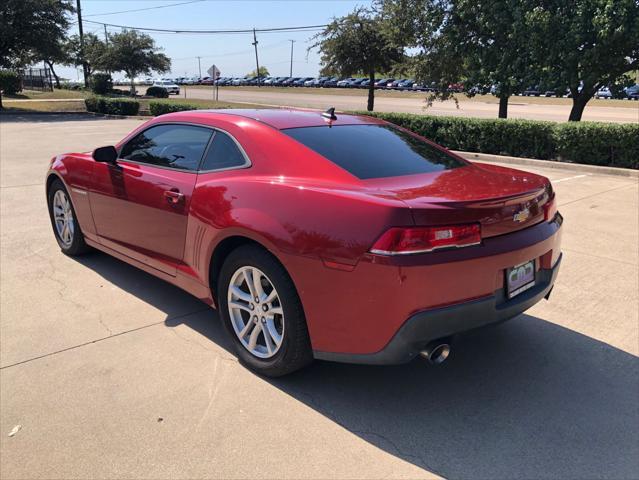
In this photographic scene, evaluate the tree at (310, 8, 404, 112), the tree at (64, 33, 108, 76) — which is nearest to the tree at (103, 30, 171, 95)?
the tree at (64, 33, 108, 76)

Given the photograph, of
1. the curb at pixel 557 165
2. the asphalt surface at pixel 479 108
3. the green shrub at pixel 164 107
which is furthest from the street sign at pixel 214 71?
the curb at pixel 557 165

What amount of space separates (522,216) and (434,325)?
2.84 feet

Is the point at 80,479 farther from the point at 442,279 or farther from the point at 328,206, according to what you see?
the point at 442,279

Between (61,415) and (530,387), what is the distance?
2.63 m

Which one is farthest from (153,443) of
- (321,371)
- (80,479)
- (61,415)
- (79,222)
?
(79,222)

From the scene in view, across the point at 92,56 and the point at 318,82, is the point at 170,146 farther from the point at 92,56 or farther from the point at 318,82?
the point at 318,82

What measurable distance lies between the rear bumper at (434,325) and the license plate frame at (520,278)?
0.06 metres

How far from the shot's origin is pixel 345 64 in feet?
73.0

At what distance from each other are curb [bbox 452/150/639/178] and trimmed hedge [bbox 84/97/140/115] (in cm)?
2055

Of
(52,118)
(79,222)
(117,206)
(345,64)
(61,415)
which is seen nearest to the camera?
(61,415)

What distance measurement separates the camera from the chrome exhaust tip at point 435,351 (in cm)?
267

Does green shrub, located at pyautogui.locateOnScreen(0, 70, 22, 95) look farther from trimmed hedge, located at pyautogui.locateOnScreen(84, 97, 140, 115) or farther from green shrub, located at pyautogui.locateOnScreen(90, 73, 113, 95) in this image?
trimmed hedge, located at pyautogui.locateOnScreen(84, 97, 140, 115)

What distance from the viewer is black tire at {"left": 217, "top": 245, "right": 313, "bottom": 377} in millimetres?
2930

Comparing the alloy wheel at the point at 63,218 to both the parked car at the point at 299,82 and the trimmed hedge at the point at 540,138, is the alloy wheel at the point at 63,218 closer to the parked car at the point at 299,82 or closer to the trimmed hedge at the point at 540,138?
the trimmed hedge at the point at 540,138
